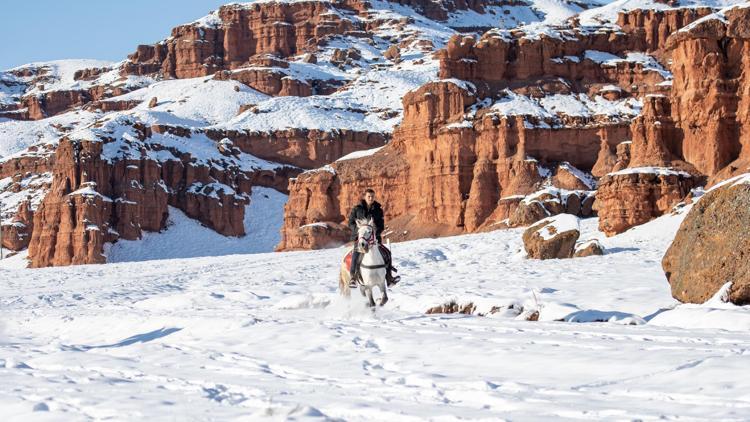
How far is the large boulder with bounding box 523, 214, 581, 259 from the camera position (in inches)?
1214

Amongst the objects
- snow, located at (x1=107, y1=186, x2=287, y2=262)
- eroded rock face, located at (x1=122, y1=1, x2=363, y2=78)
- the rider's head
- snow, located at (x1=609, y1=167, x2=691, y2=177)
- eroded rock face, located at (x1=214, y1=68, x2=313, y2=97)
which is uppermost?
eroded rock face, located at (x1=122, y1=1, x2=363, y2=78)

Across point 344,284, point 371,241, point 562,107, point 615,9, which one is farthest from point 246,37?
point 371,241

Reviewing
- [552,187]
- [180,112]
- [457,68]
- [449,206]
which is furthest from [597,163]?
[180,112]

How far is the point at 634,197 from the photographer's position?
39969mm

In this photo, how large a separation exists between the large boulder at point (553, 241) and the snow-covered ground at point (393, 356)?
784 centimetres

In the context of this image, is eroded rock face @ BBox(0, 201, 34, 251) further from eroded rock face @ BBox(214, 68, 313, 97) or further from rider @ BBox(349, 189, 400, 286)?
rider @ BBox(349, 189, 400, 286)

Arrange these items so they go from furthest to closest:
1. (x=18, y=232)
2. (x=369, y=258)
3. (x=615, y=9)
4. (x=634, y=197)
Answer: (x=18, y=232) → (x=615, y=9) → (x=634, y=197) → (x=369, y=258)

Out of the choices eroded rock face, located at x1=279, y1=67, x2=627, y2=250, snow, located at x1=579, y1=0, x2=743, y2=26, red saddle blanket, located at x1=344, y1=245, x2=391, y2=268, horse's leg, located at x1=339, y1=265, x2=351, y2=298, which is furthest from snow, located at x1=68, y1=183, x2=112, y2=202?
red saddle blanket, located at x1=344, y1=245, x2=391, y2=268

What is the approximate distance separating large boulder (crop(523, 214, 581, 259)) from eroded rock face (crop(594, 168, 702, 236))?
8429 millimetres

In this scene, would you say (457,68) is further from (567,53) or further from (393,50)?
(393,50)

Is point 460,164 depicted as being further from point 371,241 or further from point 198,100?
point 198,100

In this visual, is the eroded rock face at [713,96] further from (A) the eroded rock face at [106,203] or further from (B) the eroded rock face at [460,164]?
(A) the eroded rock face at [106,203]

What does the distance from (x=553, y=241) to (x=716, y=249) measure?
53.5 feet

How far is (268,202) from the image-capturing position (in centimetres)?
12119
